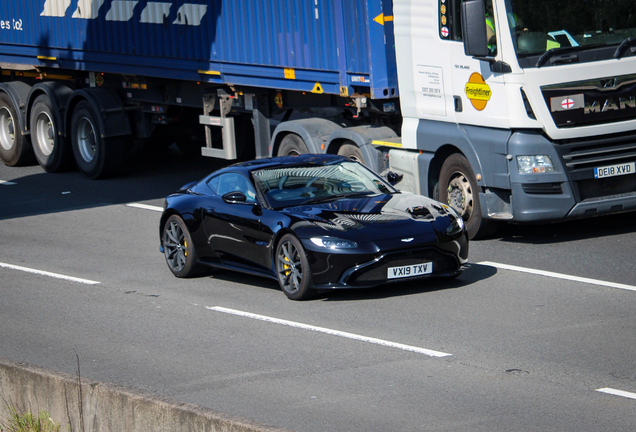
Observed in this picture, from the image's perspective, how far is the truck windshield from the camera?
1101 cm

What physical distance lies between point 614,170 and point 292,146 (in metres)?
4.97

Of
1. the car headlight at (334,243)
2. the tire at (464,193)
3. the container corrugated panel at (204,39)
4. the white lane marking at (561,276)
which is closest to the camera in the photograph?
the car headlight at (334,243)

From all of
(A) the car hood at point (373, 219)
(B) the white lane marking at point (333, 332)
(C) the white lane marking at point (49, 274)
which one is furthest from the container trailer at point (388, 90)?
(C) the white lane marking at point (49, 274)

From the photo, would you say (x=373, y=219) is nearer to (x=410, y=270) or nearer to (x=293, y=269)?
(x=410, y=270)

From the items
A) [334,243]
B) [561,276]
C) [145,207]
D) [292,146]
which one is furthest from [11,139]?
[561,276]

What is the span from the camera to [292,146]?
14.6 metres

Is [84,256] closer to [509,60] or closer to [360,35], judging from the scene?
[360,35]

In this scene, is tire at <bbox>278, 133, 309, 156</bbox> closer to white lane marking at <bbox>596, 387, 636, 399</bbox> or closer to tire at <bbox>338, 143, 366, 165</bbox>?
tire at <bbox>338, 143, 366, 165</bbox>

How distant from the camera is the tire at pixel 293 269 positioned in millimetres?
9484

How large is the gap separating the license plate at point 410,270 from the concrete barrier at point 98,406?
12.8ft

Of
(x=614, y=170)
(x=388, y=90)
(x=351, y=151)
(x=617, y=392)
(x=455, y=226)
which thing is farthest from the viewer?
(x=351, y=151)

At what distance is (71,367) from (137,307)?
1.97 meters

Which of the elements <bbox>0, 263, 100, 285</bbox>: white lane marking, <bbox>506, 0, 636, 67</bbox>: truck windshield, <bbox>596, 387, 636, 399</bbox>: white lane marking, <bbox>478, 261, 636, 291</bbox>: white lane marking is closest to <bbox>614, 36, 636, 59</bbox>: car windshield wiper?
<bbox>506, 0, 636, 67</bbox>: truck windshield

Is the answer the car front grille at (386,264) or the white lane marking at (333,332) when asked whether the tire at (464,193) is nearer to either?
the car front grille at (386,264)
